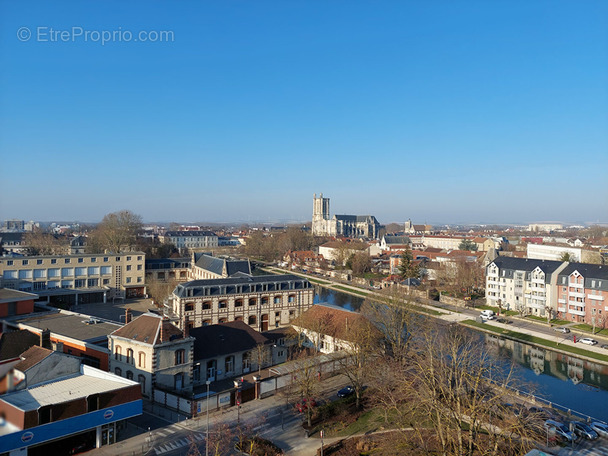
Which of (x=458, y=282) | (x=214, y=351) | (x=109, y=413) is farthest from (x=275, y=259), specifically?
(x=109, y=413)

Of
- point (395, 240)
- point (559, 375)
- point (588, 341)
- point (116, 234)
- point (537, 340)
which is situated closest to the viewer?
point (559, 375)

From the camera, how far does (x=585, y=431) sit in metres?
17.4

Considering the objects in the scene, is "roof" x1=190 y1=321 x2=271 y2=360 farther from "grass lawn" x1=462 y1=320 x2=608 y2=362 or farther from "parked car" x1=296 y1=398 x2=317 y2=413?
"grass lawn" x1=462 y1=320 x2=608 y2=362

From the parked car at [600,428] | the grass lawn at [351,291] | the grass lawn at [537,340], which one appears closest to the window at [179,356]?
the parked car at [600,428]

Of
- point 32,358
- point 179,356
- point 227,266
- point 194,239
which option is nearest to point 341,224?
point 194,239

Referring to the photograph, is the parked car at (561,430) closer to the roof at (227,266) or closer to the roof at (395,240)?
the roof at (227,266)

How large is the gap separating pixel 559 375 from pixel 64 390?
26068 millimetres

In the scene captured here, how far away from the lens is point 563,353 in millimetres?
29953

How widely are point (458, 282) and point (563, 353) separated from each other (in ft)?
65.3

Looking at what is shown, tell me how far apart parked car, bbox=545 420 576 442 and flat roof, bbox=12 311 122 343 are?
2061cm

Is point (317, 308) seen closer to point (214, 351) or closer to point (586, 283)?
point (214, 351)

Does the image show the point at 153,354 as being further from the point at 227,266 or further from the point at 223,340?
the point at 227,266

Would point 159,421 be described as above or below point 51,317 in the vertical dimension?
below

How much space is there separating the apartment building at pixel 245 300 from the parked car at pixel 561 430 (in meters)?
19.2
